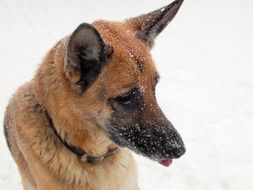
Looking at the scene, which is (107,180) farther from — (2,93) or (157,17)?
(2,93)

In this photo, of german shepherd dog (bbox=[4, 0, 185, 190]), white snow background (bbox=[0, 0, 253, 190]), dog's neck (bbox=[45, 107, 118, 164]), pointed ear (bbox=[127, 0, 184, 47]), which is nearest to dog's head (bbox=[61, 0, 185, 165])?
german shepherd dog (bbox=[4, 0, 185, 190])

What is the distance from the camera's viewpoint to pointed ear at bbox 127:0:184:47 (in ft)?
12.0

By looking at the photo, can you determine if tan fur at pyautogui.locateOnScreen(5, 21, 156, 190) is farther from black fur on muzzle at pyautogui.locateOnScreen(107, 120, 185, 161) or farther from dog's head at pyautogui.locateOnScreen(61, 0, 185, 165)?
black fur on muzzle at pyautogui.locateOnScreen(107, 120, 185, 161)

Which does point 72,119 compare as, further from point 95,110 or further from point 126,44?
point 126,44

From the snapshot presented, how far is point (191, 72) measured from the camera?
8.24 m

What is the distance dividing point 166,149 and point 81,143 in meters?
0.65

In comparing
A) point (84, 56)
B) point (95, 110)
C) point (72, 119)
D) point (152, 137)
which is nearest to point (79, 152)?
point (72, 119)

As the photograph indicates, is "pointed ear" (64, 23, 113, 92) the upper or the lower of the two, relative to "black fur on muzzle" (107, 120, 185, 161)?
upper

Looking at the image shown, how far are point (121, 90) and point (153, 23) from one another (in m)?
0.72

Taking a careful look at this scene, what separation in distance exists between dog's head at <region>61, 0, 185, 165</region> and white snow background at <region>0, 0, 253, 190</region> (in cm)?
221

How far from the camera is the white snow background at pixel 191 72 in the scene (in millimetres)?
5848

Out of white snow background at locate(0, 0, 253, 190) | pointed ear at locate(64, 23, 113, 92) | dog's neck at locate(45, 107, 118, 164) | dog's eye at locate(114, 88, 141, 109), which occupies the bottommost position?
white snow background at locate(0, 0, 253, 190)

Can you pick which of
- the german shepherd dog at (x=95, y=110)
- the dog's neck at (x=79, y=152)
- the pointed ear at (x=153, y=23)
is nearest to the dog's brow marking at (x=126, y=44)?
the german shepherd dog at (x=95, y=110)

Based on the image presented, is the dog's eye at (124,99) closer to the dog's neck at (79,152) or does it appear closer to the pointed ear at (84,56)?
the pointed ear at (84,56)
